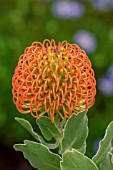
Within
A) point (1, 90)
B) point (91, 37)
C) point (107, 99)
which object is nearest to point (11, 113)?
point (1, 90)

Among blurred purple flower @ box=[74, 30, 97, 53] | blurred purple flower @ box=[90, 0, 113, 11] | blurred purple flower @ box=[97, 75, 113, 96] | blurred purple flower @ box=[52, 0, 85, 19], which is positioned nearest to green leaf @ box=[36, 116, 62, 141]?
blurred purple flower @ box=[97, 75, 113, 96]

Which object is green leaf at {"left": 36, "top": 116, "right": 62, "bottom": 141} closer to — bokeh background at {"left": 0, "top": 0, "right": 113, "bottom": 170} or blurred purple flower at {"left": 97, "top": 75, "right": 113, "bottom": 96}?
bokeh background at {"left": 0, "top": 0, "right": 113, "bottom": 170}

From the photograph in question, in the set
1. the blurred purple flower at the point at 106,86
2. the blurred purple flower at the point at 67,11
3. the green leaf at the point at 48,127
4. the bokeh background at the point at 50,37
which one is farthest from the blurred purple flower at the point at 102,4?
the green leaf at the point at 48,127

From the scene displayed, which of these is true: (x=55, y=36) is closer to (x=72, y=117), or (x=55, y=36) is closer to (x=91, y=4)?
(x=91, y=4)

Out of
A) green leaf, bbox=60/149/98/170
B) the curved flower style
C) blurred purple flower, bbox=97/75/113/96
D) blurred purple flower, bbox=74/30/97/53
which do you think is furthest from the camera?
blurred purple flower, bbox=74/30/97/53

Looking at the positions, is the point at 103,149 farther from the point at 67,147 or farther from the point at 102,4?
the point at 102,4
